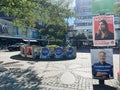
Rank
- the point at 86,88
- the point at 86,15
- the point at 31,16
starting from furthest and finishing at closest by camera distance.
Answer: the point at 86,15
the point at 31,16
the point at 86,88

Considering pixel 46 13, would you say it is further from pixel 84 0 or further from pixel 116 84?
pixel 84 0

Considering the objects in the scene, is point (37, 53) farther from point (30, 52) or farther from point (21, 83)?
point (21, 83)

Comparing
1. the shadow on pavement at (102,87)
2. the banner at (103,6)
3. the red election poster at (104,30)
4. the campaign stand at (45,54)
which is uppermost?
the banner at (103,6)

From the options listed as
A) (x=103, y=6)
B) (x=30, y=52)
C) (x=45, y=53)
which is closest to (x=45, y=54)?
(x=45, y=53)

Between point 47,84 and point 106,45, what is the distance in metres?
3.23

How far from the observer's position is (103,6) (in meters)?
8.66

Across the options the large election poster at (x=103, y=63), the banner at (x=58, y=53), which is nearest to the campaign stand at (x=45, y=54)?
the banner at (x=58, y=53)

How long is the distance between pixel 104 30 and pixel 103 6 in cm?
93

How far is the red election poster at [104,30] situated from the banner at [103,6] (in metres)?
A: 0.23

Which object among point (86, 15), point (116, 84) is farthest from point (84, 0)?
point (116, 84)

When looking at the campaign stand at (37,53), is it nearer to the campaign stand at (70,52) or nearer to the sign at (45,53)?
the sign at (45,53)

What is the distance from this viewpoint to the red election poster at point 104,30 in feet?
28.9

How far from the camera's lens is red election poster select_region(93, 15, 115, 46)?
8797mm

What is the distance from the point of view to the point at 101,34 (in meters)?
8.89
